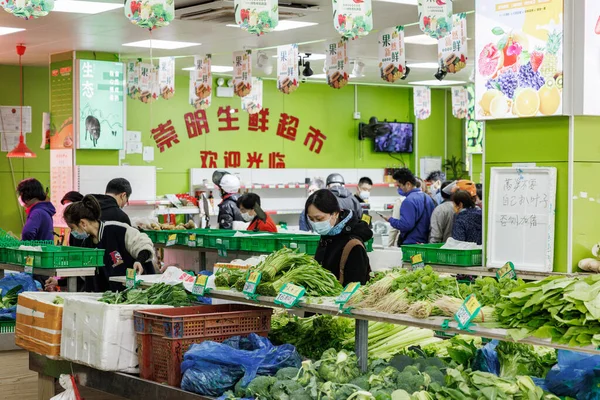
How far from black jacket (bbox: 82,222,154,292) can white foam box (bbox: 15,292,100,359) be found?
113 centimetres

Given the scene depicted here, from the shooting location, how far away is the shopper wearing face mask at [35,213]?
998cm

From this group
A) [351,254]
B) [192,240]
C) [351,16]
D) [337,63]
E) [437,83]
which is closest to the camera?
[351,254]

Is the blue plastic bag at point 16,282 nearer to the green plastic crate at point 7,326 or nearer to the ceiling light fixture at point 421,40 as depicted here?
the green plastic crate at point 7,326

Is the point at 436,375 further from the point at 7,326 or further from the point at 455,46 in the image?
the point at 455,46

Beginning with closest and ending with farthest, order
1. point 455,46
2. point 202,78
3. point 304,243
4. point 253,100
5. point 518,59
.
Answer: point 518,59 < point 304,243 < point 455,46 < point 202,78 < point 253,100

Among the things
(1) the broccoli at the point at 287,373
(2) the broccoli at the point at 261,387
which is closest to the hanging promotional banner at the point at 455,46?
(1) the broccoli at the point at 287,373

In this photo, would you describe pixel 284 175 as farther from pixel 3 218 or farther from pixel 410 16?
pixel 410 16

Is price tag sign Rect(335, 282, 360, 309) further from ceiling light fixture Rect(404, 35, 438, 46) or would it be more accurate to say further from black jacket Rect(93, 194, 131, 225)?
ceiling light fixture Rect(404, 35, 438, 46)

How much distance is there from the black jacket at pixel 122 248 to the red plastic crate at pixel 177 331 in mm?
2148

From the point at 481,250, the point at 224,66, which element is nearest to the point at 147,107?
the point at 224,66

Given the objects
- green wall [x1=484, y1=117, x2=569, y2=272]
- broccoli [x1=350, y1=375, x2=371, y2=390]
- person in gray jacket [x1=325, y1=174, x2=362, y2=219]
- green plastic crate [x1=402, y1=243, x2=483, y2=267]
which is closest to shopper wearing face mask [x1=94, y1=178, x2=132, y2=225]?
green plastic crate [x1=402, y1=243, x2=483, y2=267]

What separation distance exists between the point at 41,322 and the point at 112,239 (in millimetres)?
1618

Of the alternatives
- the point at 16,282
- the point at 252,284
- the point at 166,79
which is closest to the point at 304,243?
the point at 16,282

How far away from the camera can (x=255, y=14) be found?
8031 millimetres
